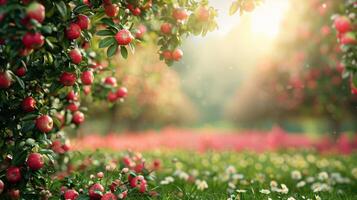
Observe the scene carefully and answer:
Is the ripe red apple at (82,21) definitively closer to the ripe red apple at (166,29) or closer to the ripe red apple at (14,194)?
the ripe red apple at (166,29)

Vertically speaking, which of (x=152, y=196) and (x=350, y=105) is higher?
(x=350, y=105)

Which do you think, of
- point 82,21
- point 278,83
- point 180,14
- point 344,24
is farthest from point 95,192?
point 278,83

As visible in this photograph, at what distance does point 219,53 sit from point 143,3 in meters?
60.6

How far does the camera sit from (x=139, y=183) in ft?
15.4

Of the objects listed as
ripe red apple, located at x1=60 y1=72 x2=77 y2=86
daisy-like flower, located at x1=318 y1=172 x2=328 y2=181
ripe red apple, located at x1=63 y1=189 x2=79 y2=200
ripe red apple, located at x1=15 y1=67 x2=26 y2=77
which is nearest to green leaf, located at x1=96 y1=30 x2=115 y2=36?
ripe red apple, located at x1=60 y1=72 x2=77 y2=86

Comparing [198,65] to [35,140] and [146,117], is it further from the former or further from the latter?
[35,140]

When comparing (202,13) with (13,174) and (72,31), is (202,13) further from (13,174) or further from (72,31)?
(13,174)

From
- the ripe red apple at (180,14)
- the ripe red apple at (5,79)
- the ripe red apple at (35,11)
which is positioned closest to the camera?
the ripe red apple at (35,11)

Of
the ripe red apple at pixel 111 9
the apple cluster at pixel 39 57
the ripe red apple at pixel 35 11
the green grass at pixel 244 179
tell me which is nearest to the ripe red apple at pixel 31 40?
the apple cluster at pixel 39 57

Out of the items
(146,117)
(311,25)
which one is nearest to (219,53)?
(146,117)

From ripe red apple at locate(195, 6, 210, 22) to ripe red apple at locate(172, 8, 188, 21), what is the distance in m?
0.20

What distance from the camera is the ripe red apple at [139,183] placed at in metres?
4.49

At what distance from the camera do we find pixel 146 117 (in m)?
29.1

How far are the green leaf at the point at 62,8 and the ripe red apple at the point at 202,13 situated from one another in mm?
1355
